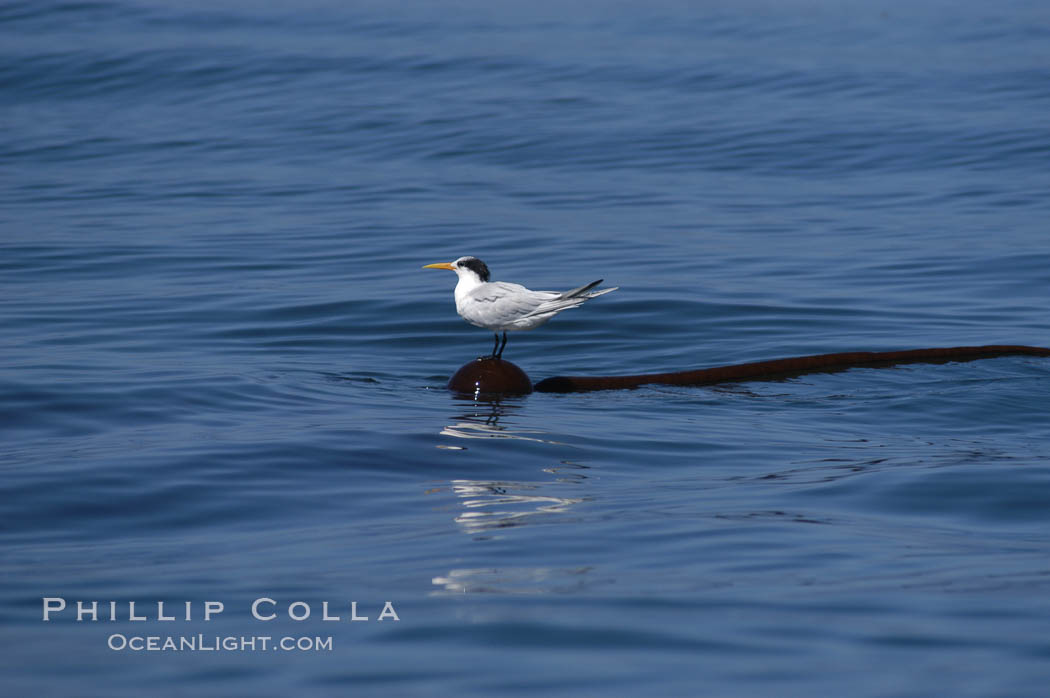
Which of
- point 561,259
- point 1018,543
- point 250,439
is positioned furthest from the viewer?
point 561,259

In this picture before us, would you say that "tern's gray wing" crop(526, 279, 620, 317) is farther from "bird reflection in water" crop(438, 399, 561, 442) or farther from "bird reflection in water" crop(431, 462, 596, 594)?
"bird reflection in water" crop(431, 462, 596, 594)

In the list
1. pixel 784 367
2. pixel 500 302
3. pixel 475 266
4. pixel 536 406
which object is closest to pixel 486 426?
pixel 536 406

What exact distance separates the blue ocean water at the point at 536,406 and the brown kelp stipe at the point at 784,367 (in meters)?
0.16

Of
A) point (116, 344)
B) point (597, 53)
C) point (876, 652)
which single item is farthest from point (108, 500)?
point (597, 53)

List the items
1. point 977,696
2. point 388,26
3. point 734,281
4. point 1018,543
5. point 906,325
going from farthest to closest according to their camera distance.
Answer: point 388,26 → point 734,281 → point 906,325 → point 1018,543 → point 977,696

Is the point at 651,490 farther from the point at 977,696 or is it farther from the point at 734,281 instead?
the point at 734,281

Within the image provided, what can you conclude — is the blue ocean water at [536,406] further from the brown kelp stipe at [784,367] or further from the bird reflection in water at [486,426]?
the brown kelp stipe at [784,367]

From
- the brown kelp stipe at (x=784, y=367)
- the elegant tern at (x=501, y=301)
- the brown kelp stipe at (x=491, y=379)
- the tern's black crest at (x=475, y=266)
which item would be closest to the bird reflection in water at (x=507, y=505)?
the brown kelp stipe at (x=491, y=379)

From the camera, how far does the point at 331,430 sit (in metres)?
9.08

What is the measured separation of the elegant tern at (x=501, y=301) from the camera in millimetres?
9703

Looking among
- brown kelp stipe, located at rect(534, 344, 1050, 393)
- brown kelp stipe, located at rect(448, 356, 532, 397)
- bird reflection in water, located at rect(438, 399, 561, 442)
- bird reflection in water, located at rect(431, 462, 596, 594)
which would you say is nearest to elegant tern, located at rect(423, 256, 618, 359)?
brown kelp stipe, located at rect(448, 356, 532, 397)

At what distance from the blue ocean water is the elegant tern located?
0.68 m

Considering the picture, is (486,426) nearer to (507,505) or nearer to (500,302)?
(500,302)

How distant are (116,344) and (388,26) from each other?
1483 inches
